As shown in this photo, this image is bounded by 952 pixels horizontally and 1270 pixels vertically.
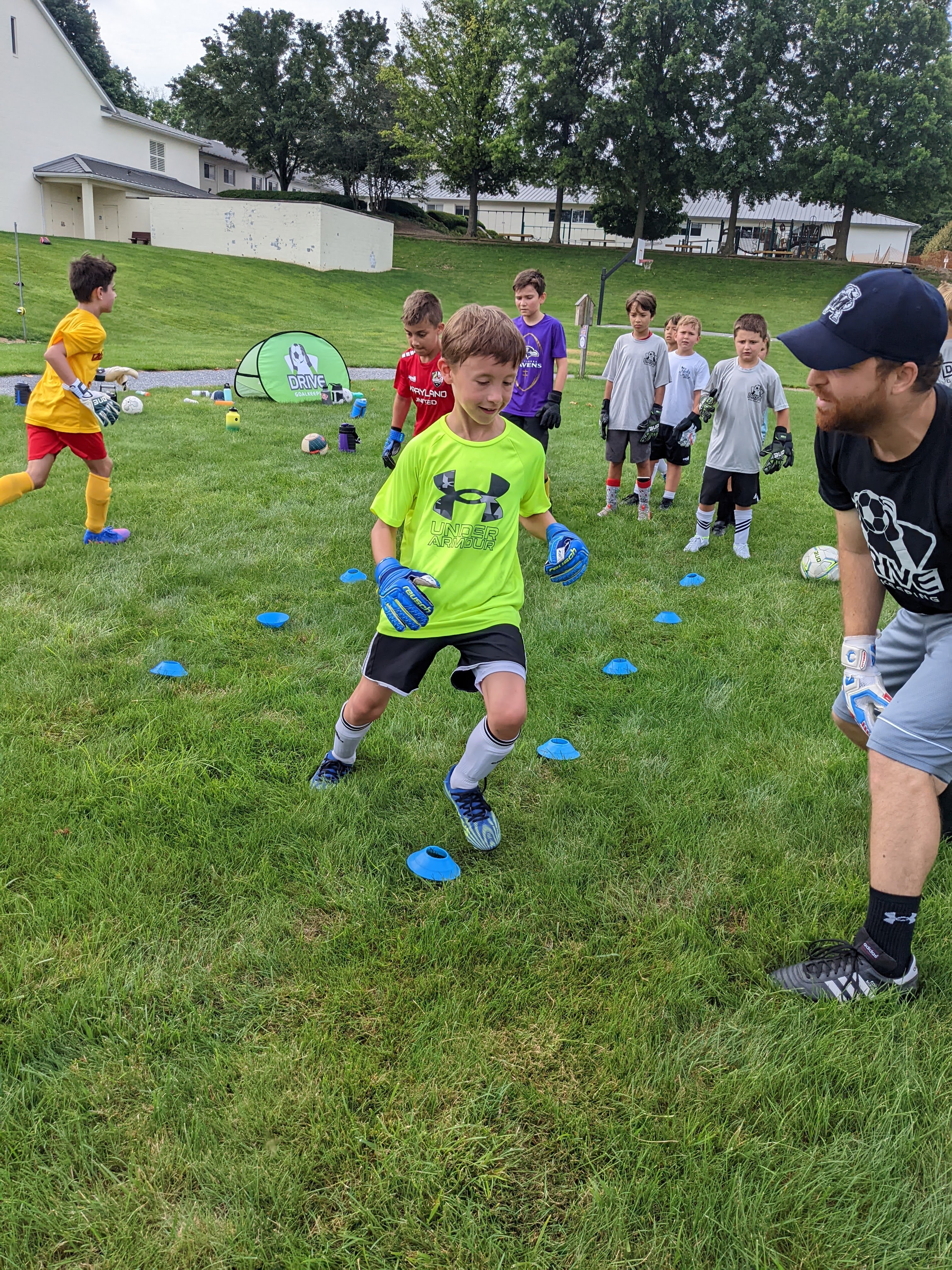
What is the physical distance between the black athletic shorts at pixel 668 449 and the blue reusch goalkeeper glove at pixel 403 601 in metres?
5.65

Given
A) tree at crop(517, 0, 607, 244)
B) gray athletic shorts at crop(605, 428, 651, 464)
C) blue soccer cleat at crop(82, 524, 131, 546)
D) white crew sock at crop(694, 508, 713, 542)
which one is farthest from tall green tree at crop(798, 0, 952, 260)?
blue soccer cleat at crop(82, 524, 131, 546)

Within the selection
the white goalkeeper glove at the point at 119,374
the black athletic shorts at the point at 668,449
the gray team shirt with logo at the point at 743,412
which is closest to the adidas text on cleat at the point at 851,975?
the gray team shirt with logo at the point at 743,412

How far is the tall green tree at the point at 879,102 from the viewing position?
133 feet


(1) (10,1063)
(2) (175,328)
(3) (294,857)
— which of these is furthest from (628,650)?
(2) (175,328)

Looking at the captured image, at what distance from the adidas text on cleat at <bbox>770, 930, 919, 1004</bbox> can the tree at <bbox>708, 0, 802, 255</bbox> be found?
160ft

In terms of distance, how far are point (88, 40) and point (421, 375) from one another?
236ft

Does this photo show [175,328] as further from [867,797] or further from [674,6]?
[674,6]

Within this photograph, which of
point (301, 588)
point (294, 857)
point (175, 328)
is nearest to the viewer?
point (294, 857)

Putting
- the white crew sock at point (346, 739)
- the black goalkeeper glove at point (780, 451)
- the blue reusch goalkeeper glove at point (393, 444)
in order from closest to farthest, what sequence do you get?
the white crew sock at point (346, 739)
the blue reusch goalkeeper glove at point (393, 444)
the black goalkeeper glove at point (780, 451)

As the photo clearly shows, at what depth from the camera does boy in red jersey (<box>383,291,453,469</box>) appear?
554cm

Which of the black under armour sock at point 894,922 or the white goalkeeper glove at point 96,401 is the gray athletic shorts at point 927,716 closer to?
the black under armour sock at point 894,922

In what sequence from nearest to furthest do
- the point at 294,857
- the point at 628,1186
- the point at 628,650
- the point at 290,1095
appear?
the point at 628,1186 → the point at 290,1095 → the point at 294,857 → the point at 628,650

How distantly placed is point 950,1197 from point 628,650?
133 inches

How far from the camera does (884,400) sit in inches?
92.0
